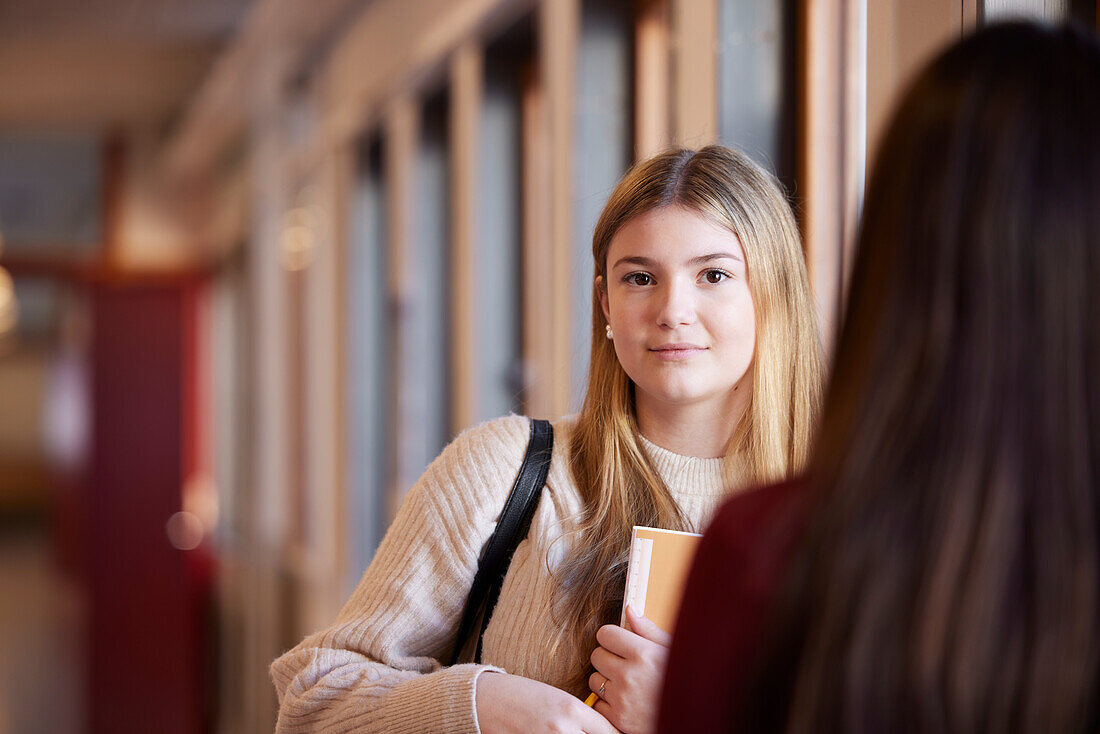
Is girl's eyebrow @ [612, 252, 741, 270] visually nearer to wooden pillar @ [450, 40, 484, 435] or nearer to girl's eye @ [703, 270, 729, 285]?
girl's eye @ [703, 270, 729, 285]

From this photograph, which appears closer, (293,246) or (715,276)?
(715,276)

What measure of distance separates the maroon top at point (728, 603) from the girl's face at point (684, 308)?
0.49 meters

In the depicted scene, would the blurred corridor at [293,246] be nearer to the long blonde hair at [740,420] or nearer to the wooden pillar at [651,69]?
the wooden pillar at [651,69]

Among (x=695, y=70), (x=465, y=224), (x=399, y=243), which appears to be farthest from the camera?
(x=399, y=243)

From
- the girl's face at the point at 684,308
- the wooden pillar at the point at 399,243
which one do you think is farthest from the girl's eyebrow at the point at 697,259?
the wooden pillar at the point at 399,243

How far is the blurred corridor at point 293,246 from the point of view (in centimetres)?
260

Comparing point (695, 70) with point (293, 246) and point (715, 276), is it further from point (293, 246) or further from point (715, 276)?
point (293, 246)

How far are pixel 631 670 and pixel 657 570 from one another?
112 millimetres

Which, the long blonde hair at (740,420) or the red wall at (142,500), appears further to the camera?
the red wall at (142,500)

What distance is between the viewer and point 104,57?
16.8 feet

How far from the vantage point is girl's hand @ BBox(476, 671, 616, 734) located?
1064 millimetres

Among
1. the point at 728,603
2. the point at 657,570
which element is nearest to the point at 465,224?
the point at 657,570

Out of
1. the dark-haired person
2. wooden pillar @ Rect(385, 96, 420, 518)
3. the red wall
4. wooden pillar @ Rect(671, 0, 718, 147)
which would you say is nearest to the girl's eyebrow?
the dark-haired person

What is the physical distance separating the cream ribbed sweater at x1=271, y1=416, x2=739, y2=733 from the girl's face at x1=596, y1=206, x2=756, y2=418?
0.37ft
